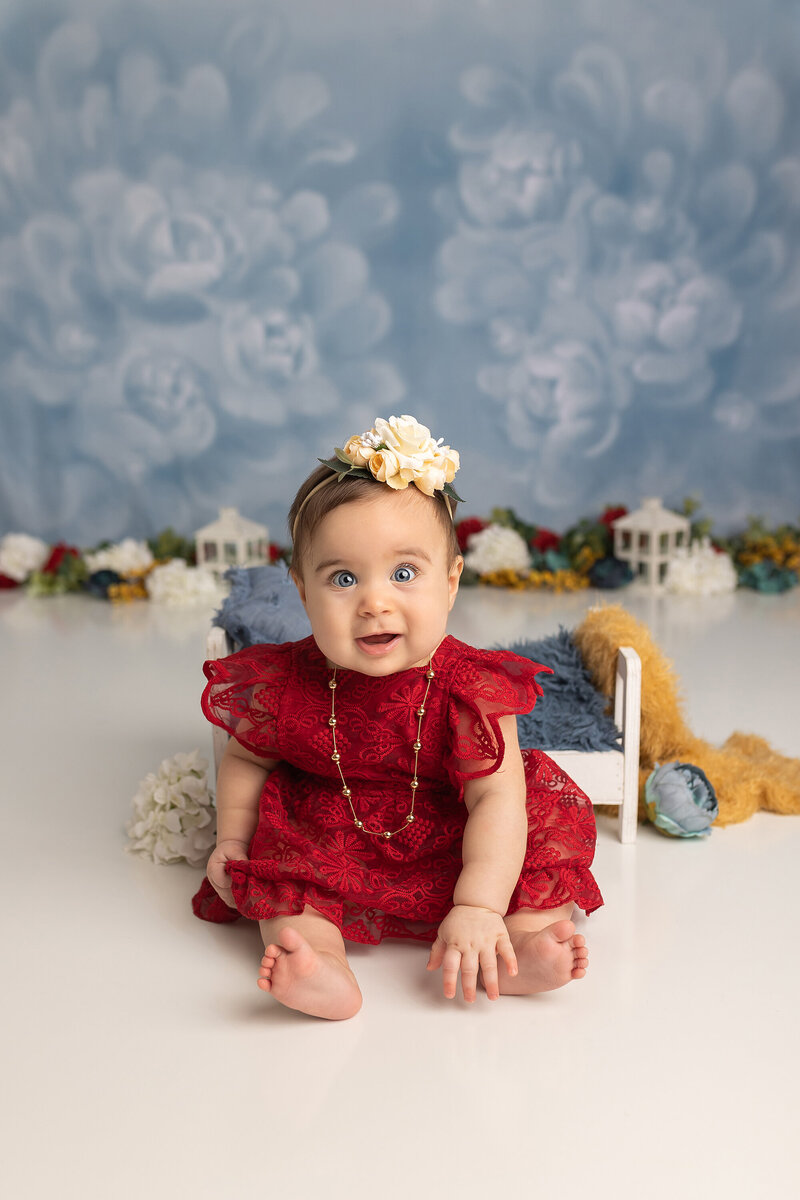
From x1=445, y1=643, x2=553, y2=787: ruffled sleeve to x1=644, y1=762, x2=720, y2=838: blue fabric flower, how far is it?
1.50 feet

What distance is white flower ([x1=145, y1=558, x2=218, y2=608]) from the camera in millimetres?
4289

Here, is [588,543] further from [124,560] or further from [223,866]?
[223,866]

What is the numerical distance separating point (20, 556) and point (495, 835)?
3688mm

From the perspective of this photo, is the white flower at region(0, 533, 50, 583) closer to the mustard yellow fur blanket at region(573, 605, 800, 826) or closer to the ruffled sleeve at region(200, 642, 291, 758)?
the mustard yellow fur blanket at region(573, 605, 800, 826)

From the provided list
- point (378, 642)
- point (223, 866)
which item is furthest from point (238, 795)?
point (378, 642)

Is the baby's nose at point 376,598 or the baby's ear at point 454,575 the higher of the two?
the baby's ear at point 454,575

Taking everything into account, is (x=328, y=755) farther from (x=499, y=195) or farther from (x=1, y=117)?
(x=1, y=117)

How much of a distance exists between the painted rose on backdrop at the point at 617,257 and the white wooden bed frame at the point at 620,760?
125 inches

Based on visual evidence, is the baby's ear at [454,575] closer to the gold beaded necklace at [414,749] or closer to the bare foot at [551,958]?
the gold beaded necklace at [414,749]

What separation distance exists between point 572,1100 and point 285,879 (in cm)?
48

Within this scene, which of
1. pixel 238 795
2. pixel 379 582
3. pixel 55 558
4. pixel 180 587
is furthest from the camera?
pixel 55 558

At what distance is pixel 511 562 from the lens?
457 centimetres

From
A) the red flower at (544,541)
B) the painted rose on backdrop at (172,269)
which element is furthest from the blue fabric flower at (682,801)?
the painted rose on backdrop at (172,269)

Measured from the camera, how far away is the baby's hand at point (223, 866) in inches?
61.7
